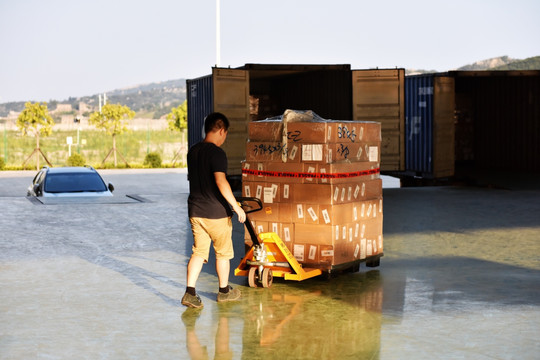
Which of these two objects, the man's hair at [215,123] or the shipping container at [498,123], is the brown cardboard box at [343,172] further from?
the shipping container at [498,123]

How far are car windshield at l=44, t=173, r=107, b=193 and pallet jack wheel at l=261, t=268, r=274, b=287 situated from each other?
1175 centimetres

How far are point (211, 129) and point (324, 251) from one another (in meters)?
2.12

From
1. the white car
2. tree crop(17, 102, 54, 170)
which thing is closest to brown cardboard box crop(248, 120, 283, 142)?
the white car

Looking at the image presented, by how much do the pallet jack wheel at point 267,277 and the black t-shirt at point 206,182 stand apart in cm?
115

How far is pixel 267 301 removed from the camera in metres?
8.41

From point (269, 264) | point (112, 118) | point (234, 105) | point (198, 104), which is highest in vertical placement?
point (112, 118)

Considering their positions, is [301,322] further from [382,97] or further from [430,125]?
[430,125]

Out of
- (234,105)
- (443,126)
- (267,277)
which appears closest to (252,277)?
(267,277)

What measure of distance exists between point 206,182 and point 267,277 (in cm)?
155

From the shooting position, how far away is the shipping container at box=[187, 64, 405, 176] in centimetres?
2059

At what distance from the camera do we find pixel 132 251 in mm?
11867

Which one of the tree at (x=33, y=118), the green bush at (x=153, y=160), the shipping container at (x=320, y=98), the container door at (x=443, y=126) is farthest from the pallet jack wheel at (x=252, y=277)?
the tree at (x=33, y=118)

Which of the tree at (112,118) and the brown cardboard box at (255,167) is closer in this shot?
the brown cardboard box at (255,167)

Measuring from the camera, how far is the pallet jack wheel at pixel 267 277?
8.92m
